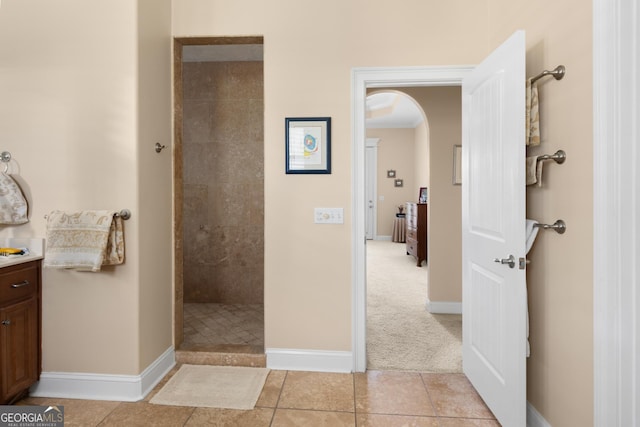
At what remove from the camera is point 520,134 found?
1743 millimetres

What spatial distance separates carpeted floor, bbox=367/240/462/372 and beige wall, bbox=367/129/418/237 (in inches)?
162

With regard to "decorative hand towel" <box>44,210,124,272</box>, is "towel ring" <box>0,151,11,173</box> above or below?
above

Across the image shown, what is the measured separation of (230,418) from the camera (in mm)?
2049

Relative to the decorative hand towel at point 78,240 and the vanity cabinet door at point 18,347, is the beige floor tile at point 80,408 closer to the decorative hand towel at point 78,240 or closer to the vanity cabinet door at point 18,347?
the vanity cabinet door at point 18,347

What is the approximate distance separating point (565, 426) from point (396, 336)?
5.37ft

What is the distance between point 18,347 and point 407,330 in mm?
2895

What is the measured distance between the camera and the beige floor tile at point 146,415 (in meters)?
2.00

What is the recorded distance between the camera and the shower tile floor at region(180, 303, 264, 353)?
2805 millimetres

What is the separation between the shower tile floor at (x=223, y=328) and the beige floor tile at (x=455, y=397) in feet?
4.08

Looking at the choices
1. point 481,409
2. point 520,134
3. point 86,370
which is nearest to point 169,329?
point 86,370

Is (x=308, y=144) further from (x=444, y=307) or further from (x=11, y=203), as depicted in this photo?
(x=444, y=307)

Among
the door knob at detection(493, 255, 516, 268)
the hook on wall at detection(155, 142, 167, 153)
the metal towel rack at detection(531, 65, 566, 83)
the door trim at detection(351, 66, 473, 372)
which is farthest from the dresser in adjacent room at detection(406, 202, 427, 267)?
the hook on wall at detection(155, 142, 167, 153)

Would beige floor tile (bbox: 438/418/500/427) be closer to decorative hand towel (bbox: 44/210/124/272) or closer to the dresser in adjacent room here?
decorative hand towel (bbox: 44/210/124/272)

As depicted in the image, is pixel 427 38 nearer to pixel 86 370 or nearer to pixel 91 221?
pixel 91 221
